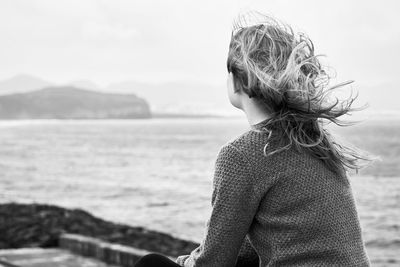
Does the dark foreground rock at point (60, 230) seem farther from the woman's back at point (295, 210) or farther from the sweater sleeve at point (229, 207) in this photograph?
the woman's back at point (295, 210)

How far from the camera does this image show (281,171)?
6.89 ft

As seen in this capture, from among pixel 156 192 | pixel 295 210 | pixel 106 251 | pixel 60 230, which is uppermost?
pixel 295 210

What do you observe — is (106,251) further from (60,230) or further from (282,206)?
(282,206)

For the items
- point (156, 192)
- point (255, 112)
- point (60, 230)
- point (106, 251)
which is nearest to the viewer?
point (255, 112)

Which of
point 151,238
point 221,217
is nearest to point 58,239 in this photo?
point 151,238

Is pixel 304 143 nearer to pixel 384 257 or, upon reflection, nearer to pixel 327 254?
pixel 327 254

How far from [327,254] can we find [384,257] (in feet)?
58.2

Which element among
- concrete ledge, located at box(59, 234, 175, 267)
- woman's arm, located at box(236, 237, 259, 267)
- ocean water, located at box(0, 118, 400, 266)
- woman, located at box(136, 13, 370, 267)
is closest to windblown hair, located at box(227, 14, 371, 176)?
woman, located at box(136, 13, 370, 267)

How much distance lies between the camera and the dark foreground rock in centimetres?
852

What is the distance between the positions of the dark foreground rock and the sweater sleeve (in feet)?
19.7

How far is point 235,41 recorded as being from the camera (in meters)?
2.22

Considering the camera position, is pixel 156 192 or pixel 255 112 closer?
pixel 255 112

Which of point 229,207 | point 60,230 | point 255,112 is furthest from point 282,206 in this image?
point 60,230

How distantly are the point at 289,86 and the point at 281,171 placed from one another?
0.92 ft
